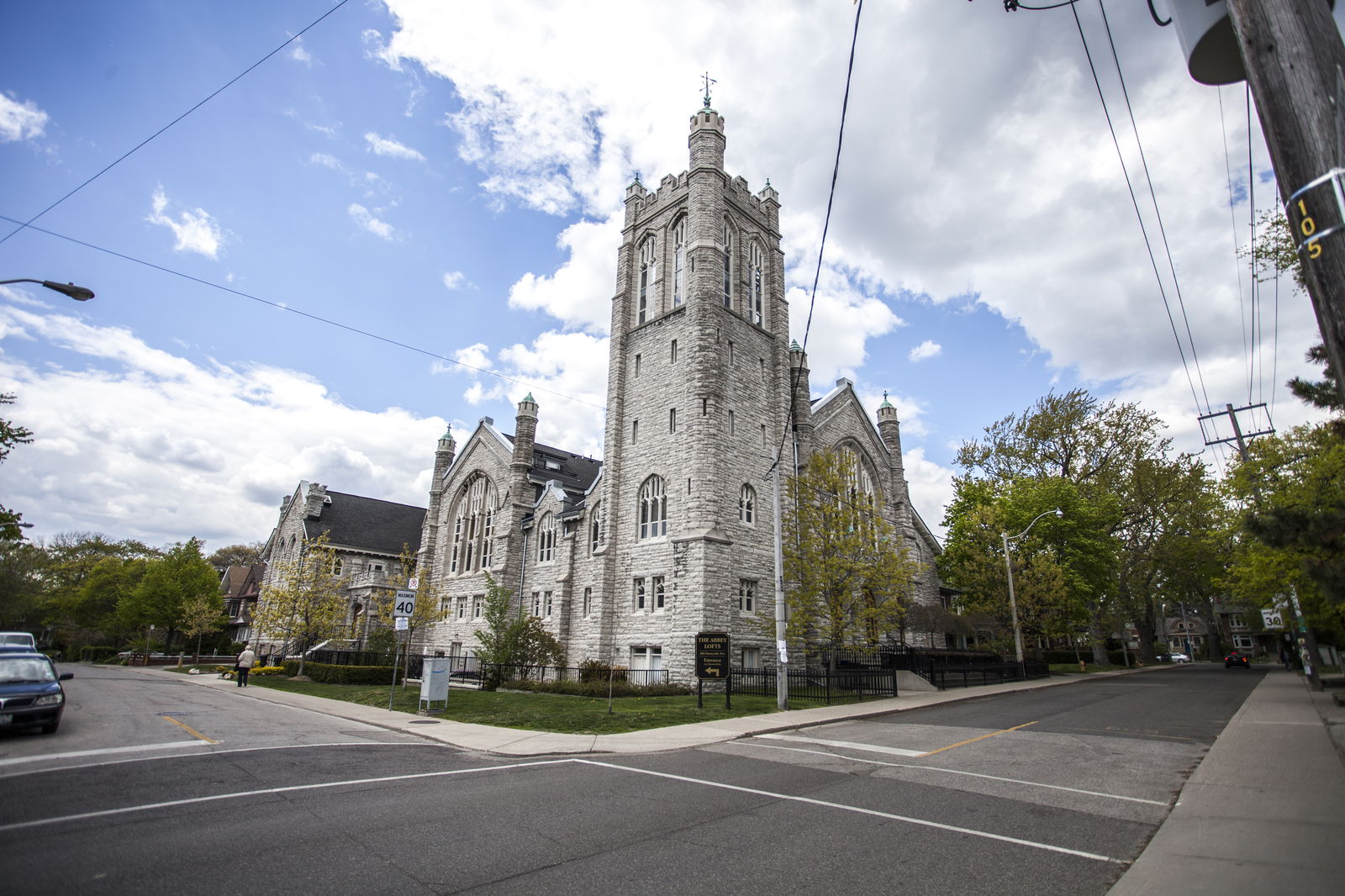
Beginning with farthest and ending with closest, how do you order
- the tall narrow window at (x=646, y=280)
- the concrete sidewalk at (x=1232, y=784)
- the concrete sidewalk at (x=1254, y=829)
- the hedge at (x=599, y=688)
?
1. the tall narrow window at (x=646, y=280)
2. the hedge at (x=599, y=688)
3. the concrete sidewalk at (x=1232, y=784)
4. the concrete sidewalk at (x=1254, y=829)

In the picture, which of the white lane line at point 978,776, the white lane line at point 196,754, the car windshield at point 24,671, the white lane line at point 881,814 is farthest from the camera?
the car windshield at point 24,671

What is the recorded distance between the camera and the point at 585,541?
33.1 meters

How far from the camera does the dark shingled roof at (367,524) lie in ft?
166

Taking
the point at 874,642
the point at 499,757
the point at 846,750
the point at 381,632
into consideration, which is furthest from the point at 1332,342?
the point at 381,632

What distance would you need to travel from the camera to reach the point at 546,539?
3588 cm

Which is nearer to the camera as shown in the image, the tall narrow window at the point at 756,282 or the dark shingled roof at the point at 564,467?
the tall narrow window at the point at 756,282

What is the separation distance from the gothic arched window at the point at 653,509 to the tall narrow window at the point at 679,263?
365 inches

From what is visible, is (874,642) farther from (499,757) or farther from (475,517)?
(475,517)

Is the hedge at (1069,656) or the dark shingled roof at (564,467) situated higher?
the dark shingled roof at (564,467)

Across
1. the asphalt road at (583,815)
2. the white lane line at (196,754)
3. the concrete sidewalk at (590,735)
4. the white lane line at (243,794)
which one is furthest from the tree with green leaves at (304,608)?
the white lane line at (243,794)

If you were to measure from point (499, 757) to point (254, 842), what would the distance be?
5.49m

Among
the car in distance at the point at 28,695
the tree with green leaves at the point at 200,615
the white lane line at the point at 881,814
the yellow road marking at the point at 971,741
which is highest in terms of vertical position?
the tree with green leaves at the point at 200,615

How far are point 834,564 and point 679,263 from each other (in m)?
17.9

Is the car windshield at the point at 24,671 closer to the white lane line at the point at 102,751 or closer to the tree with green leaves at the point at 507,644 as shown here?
the white lane line at the point at 102,751
